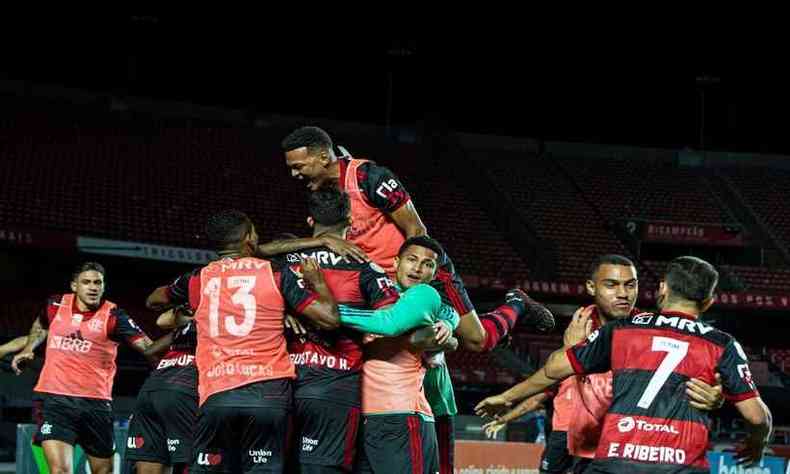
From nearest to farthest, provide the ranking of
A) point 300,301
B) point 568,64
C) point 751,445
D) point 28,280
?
point 751,445
point 300,301
point 28,280
point 568,64

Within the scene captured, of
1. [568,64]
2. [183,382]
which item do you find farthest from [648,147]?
[183,382]

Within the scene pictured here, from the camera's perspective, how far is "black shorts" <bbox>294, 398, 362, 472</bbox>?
6418 millimetres

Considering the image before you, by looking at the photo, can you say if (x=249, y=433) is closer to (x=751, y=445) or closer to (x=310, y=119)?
(x=751, y=445)

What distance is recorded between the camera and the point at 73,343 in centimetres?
1034

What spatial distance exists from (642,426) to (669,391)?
0.21 meters

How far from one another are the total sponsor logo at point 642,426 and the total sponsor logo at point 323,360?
1611 millimetres

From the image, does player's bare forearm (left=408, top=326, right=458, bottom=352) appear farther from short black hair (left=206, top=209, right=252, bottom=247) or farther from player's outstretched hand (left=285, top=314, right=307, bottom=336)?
short black hair (left=206, top=209, right=252, bottom=247)

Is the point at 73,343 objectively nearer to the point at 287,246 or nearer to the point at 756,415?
the point at 287,246

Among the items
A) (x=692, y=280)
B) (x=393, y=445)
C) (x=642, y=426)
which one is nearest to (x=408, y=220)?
(x=393, y=445)

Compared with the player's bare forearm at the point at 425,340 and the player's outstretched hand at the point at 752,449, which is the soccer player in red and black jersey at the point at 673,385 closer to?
the player's outstretched hand at the point at 752,449

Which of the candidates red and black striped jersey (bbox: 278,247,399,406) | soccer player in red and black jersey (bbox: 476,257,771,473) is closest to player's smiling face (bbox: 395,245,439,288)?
red and black striped jersey (bbox: 278,247,399,406)

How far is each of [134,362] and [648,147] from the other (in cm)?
1899

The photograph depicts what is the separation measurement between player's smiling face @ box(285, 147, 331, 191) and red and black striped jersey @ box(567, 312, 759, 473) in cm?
215

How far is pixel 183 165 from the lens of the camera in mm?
28406
